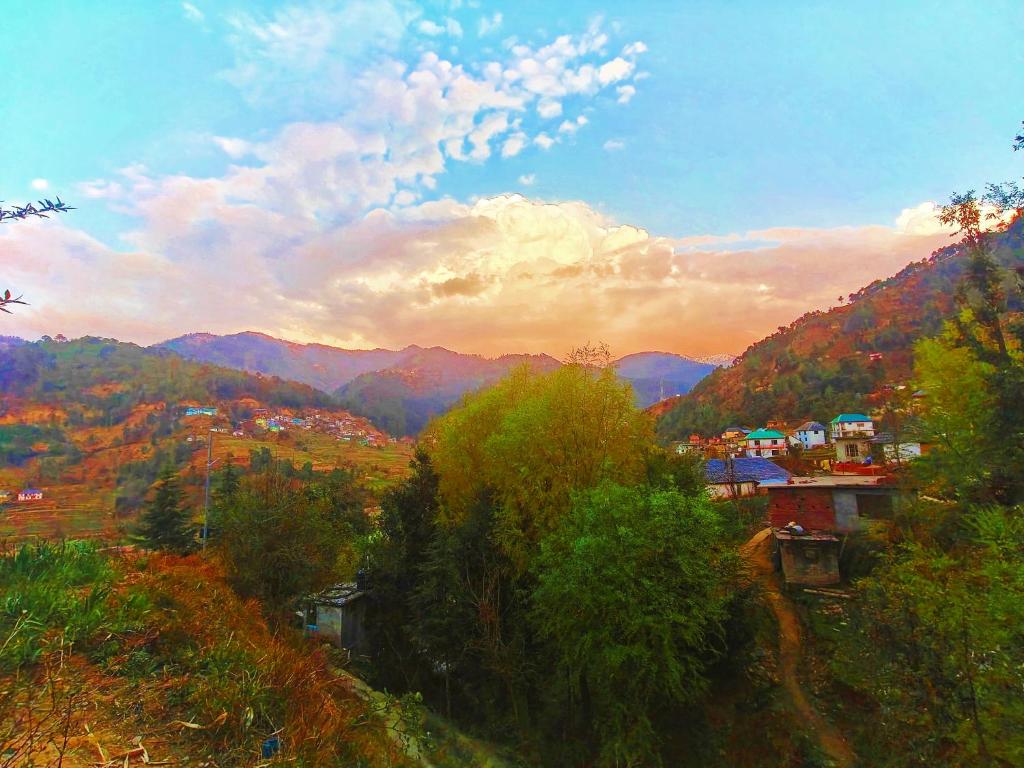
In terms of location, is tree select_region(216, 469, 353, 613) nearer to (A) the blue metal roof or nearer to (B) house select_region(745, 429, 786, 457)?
(A) the blue metal roof

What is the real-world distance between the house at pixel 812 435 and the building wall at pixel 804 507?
52693 mm

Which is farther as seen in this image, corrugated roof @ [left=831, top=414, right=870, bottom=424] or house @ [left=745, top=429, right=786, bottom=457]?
house @ [left=745, top=429, right=786, bottom=457]

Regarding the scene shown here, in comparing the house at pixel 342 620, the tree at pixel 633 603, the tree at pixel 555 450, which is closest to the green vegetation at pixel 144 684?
the tree at pixel 633 603

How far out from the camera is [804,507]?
2242 centimetres

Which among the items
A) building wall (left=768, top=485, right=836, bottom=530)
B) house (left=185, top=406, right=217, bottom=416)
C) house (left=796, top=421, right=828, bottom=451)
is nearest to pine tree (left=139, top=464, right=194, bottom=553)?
building wall (left=768, top=485, right=836, bottom=530)

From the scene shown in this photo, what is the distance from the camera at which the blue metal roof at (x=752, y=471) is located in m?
41.7

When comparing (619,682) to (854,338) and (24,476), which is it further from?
(854,338)

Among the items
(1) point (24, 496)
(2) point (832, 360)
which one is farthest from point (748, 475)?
(1) point (24, 496)

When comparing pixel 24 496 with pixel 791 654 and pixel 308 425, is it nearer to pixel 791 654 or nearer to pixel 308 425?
pixel 308 425

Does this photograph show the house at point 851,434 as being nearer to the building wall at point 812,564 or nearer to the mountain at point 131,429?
the building wall at point 812,564

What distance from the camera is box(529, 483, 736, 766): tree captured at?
11.2 metres

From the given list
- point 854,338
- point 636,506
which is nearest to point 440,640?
point 636,506

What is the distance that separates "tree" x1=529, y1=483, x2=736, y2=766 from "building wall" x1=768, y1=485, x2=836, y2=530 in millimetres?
12632

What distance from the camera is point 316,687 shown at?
20.2ft
